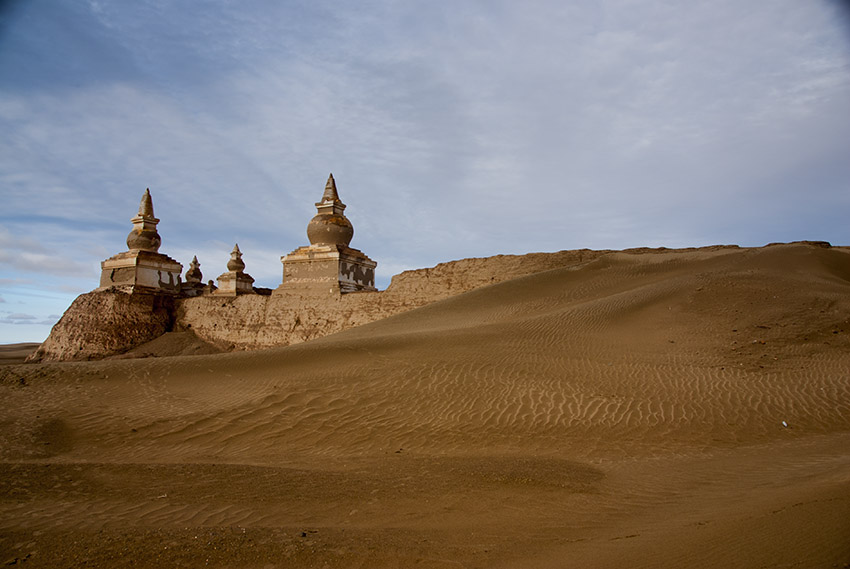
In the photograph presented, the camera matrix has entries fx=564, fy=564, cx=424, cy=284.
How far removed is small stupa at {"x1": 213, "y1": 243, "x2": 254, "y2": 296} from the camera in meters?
21.9

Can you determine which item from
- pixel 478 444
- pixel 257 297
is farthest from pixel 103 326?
pixel 478 444

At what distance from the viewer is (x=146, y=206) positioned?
21953mm

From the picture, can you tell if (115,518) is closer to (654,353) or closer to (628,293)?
(654,353)

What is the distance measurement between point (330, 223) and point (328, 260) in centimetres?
135

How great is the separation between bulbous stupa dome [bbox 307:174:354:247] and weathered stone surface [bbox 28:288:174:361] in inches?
263

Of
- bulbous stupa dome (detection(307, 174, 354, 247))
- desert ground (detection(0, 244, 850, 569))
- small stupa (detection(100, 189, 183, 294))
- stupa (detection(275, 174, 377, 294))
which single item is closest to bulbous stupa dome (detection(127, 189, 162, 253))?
small stupa (detection(100, 189, 183, 294))

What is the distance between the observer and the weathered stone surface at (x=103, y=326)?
1936cm

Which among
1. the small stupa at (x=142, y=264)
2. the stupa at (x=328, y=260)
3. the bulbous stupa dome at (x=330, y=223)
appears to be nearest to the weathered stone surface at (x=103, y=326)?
the small stupa at (x=142, y=264)

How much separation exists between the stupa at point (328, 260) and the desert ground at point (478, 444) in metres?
4.13

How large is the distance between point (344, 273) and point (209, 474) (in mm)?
13038

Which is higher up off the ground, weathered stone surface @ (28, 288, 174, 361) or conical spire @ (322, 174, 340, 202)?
conical spire @ (322, 174, 340, 202)

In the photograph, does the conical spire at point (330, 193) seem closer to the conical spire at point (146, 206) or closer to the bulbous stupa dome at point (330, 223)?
the bulbous stupa dome at point (330, 223)

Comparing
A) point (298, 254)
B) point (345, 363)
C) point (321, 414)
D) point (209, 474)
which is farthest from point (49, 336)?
point (209, 474)

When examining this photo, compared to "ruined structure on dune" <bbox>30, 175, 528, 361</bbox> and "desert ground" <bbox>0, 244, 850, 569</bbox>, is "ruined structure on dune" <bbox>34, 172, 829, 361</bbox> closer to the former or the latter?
"ruined structure on dune" <bbox>30, 175, 528, 361</bbox>
